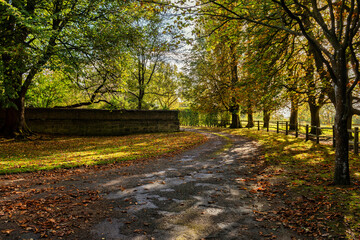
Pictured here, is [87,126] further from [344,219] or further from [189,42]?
[344,219]

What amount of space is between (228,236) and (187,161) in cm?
606

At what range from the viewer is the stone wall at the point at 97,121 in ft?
58.9

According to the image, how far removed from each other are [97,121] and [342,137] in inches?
750

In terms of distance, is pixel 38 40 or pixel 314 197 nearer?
pixel 314 197

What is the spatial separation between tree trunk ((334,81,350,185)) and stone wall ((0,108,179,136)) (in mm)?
15314

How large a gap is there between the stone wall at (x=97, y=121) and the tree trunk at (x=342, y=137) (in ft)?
50.2

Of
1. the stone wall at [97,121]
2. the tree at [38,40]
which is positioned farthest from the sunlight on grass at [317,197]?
the stone wall at [97,121]

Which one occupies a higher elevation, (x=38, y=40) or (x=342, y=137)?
(x=38, y=40)

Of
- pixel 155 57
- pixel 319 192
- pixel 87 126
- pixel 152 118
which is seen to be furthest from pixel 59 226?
pixel 155 57

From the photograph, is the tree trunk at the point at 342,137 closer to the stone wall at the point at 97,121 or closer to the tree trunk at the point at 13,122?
the stone wall at the point at 97,121

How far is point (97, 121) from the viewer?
791 inches

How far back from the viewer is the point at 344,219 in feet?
13.2

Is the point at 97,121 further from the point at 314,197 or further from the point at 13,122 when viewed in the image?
the point at 314,197

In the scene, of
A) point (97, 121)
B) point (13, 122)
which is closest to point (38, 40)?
point (13, 122)
